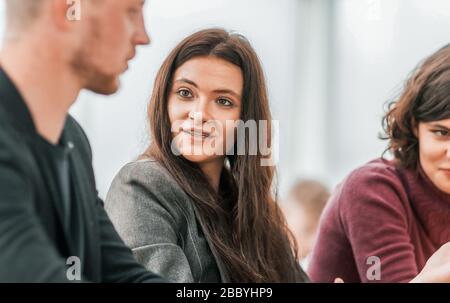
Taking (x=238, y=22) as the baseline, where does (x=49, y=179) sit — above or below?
below

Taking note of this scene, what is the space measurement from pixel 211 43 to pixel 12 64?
38cm

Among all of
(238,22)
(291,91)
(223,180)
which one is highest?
(238,22)

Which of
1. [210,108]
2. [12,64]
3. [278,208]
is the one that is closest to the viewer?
[12,64]

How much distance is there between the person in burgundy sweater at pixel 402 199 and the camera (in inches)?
46.3

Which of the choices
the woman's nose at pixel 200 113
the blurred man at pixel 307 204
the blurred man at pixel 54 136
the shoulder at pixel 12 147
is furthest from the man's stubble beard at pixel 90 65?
the blurred man at pixel 307 204

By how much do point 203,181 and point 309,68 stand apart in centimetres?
43

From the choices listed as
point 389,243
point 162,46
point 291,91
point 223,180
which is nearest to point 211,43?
point 162,46

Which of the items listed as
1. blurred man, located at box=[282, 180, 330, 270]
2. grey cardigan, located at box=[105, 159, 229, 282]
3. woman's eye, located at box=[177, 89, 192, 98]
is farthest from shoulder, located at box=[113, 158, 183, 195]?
blurred man, located at box=[282, 180, 330, 270]

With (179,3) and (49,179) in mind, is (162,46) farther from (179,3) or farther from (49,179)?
(49,179)

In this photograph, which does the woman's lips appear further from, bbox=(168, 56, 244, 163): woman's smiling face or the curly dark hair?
the curly dark hair

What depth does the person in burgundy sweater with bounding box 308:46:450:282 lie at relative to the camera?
1.17 metres

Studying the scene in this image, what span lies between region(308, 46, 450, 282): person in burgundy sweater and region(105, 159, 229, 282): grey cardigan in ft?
1.02

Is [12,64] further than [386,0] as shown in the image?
No

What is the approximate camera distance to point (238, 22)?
3.64 feet
